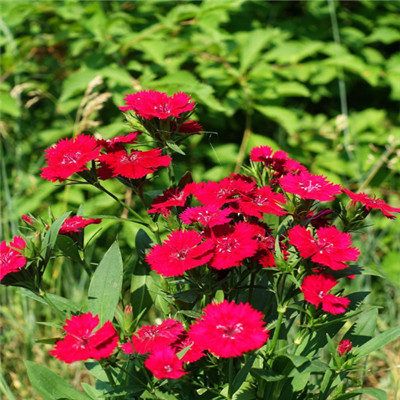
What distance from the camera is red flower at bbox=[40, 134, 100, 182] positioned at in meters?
1.10

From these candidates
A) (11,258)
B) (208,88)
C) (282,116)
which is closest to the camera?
(11,258)

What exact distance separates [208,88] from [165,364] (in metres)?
1.34

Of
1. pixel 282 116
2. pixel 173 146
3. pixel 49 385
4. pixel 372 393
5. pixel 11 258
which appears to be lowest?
pixel 282 116

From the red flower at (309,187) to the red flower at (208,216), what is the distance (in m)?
0.11

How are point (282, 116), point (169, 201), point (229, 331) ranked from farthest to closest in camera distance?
1. point (282, 116)
2. point (169, 201)
3. point (229, 331)

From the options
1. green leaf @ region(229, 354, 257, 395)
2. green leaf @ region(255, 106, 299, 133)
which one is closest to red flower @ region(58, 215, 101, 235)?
green leaf @ region(229, 354, 257, 395)

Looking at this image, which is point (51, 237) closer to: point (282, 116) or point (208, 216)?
point (208, 216)

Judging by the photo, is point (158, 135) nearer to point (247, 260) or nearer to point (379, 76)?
point (247, 260)

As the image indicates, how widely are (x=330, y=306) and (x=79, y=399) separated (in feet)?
1.84

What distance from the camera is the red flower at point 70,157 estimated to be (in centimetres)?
110

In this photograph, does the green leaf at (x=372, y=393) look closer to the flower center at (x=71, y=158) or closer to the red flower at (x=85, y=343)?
the red flower at (x=85, y=343)

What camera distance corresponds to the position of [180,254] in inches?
40.1

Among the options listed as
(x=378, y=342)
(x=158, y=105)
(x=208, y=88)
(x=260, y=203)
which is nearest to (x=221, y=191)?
(x=260, y=203)

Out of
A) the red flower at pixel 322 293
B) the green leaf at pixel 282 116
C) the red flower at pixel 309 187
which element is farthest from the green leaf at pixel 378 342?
the green leaf at pixel 282 116
